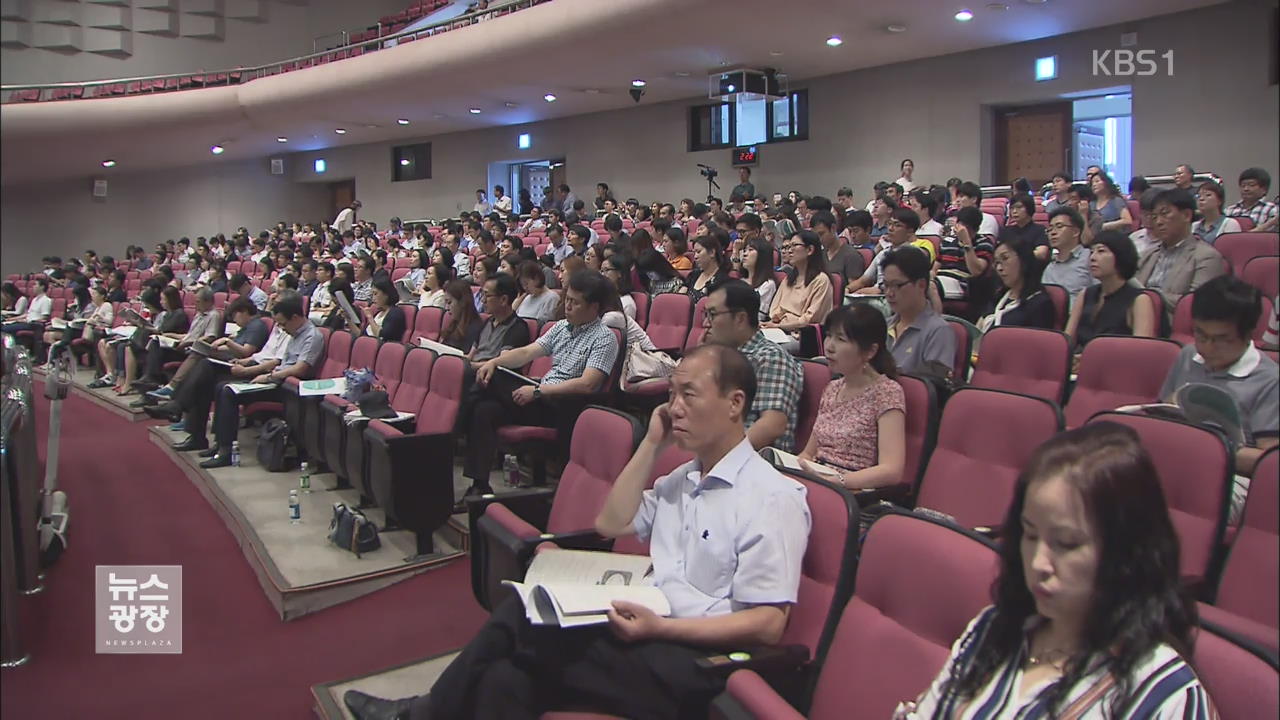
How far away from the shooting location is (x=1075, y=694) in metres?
1.02

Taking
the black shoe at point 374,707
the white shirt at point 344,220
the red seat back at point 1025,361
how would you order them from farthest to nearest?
the white shirt at point 344,220 → the red seat back at point 1025,361 → the black shoe at point 374,707

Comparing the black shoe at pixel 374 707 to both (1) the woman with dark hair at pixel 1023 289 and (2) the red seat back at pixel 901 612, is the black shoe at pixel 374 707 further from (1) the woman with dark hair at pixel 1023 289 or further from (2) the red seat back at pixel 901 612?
(1) the woman with dark hair at pixel 1023 289

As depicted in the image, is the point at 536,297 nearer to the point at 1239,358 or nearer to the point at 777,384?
the point at 777,384

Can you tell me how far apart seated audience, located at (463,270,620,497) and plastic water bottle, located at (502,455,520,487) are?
0.20m

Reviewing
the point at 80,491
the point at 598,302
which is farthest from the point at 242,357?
the point at 80,491

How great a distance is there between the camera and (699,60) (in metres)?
10.4

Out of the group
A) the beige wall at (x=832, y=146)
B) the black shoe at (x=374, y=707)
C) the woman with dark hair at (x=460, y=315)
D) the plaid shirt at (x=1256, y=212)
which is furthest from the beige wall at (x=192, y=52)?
the plaid shirt at (x=1256, y=212)

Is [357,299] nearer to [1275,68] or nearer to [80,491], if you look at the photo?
→ [80,491]

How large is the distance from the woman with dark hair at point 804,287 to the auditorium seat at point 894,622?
295 cm

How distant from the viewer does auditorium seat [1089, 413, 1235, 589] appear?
173 cm

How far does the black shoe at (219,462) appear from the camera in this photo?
4648 mm

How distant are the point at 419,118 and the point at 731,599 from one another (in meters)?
13.4

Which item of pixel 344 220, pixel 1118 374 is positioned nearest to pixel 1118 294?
pixel 1118 374

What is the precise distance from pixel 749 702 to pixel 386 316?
4665 mm
